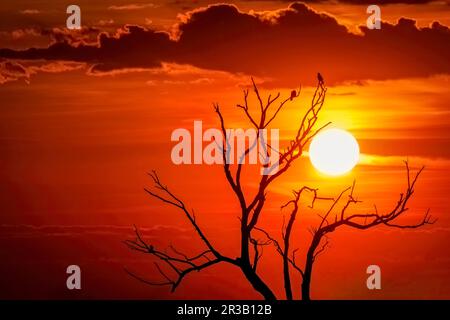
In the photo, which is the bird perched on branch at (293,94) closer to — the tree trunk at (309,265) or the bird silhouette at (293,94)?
the bird silhouette at (293,94)

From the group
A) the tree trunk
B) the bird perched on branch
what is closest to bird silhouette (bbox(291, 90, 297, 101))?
the bird perched on branch

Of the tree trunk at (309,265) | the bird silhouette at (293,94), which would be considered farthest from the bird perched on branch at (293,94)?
the tree trunk at (309,265)

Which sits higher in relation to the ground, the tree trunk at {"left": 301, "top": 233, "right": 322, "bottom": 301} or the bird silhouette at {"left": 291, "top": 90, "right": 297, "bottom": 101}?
the bird silhouette at {"left": 291, "top": 90, "right": 297, "bottom": 101}

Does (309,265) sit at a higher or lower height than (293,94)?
lower

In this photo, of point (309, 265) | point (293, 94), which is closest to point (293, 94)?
point (293, 94)

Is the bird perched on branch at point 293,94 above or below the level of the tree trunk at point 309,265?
above

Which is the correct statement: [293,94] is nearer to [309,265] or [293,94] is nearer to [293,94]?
[293,94]

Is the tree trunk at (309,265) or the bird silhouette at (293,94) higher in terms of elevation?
the bird silhouette at (293,94)

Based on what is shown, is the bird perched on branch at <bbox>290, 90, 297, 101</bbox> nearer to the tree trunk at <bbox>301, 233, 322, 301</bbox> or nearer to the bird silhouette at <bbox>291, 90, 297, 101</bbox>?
the bird silhouette at <bbox>291, 90, 297, 101</bbox>
